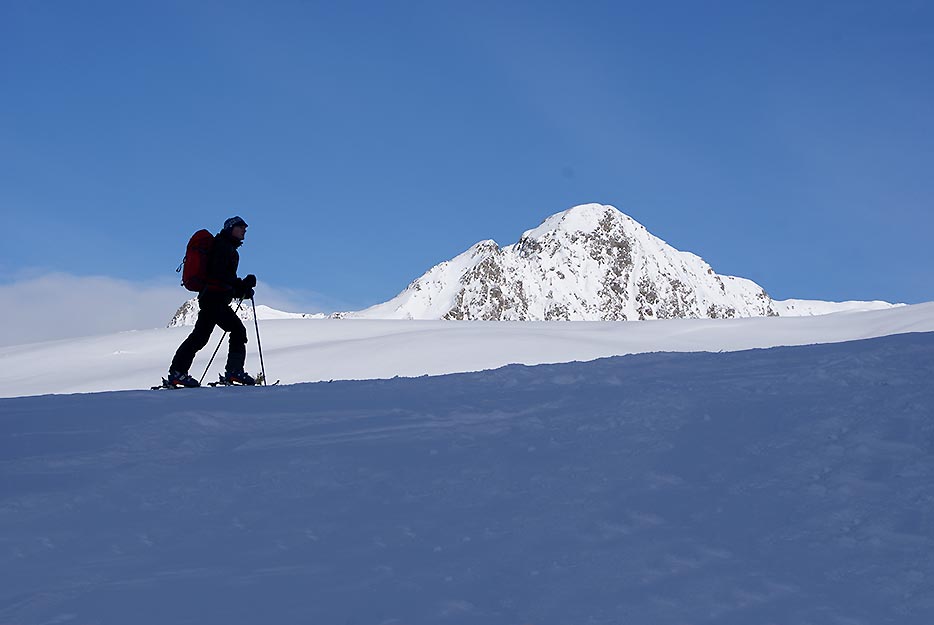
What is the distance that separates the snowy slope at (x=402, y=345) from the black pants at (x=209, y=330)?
4.08m

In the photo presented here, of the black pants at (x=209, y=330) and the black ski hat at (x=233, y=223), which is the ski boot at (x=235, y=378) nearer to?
the black pants at (x=209, y=330)

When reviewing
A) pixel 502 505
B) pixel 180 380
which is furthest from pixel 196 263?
Result: pixel 502 505

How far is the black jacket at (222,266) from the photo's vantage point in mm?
9273

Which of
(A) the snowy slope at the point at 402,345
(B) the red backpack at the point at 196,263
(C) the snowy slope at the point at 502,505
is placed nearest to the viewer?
(C) the snowy slope at the point at 502,505

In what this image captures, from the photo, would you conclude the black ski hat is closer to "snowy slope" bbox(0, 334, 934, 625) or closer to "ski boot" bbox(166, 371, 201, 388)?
"ski boot" bbox(166, 371, 201, 388)

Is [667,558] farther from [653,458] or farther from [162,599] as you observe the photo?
[162,599]

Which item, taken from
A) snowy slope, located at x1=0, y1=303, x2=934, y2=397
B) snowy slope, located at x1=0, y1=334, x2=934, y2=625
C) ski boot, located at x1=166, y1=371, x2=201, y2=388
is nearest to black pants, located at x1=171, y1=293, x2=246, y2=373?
ski boot, located at x1=166, y1=371, x2=201, y2=388

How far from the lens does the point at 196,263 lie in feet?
29.9

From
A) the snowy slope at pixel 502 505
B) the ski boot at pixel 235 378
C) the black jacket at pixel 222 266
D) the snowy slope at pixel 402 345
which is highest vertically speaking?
the black jacket at pixel 222 266

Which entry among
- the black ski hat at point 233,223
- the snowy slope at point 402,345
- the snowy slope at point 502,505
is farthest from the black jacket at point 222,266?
the snowy slope at point 402,345

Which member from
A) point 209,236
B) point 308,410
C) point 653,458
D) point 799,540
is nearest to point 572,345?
→ point 209,236

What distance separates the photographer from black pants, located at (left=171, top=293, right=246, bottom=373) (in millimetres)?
9273

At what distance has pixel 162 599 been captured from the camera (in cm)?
353

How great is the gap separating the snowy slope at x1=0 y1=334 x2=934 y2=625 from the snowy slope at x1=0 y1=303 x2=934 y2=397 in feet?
25.8
